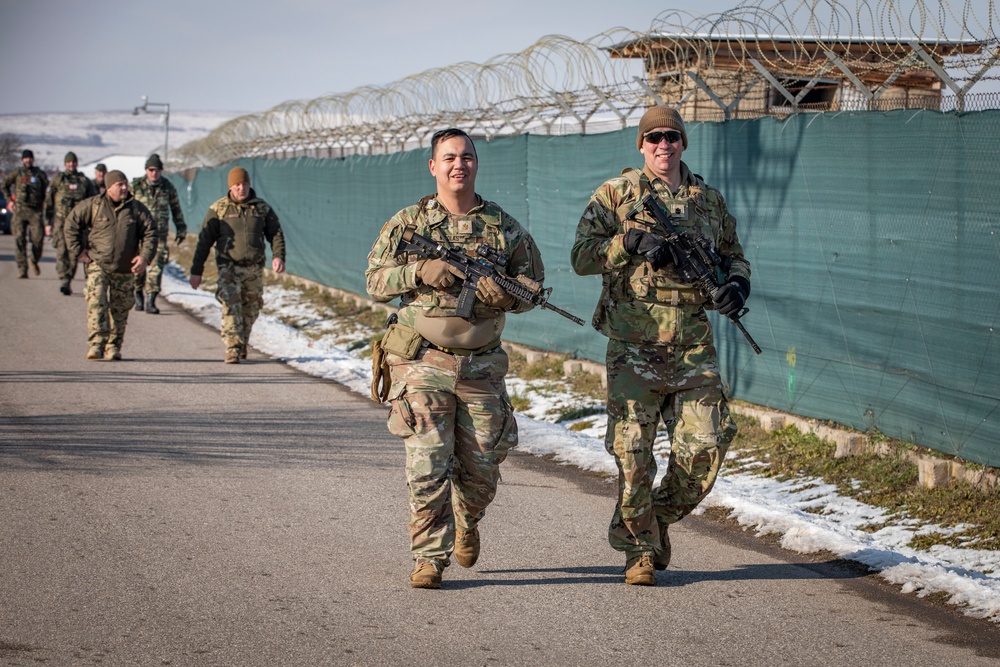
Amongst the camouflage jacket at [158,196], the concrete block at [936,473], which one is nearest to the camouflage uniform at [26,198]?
the camouflage jacket at [158,196]

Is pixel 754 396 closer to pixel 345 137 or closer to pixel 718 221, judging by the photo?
pixel 718 221

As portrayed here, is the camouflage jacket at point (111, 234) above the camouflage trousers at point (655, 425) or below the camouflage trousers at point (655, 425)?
above

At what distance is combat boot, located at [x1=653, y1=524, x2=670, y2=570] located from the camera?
529 centimetres

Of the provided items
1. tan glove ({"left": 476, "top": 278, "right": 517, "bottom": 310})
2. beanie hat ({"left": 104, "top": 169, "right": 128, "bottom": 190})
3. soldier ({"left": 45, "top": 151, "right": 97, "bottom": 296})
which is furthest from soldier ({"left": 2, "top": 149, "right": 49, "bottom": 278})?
tan glove ({"left": 476, "top": 278, "right": 517, "bottom": 310})

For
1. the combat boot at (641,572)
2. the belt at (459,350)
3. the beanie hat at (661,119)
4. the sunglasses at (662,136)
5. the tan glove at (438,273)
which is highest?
the beanie hat at (661,119)

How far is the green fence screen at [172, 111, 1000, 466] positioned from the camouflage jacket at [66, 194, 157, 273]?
4.24m

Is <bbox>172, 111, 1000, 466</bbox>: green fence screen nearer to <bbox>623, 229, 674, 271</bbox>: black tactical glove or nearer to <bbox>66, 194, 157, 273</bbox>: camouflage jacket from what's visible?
<bbox>623, 229, 674, 271</bbox>: black tactical glove

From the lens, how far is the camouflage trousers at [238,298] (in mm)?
11891

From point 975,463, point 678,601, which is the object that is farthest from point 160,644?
point 975,463

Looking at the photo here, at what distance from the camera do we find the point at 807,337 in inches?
314

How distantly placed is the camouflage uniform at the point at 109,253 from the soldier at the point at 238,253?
58 cm

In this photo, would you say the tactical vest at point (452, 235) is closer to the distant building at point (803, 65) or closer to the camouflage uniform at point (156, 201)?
the distant building at point (803, 65)

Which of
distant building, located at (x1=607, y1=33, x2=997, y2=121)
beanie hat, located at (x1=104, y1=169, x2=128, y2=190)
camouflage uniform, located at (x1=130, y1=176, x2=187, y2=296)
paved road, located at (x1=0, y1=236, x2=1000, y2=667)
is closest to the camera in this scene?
paved road, located at (x1=0, y1=236, x2=1000, y2=667)

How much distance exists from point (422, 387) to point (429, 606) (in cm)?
87
